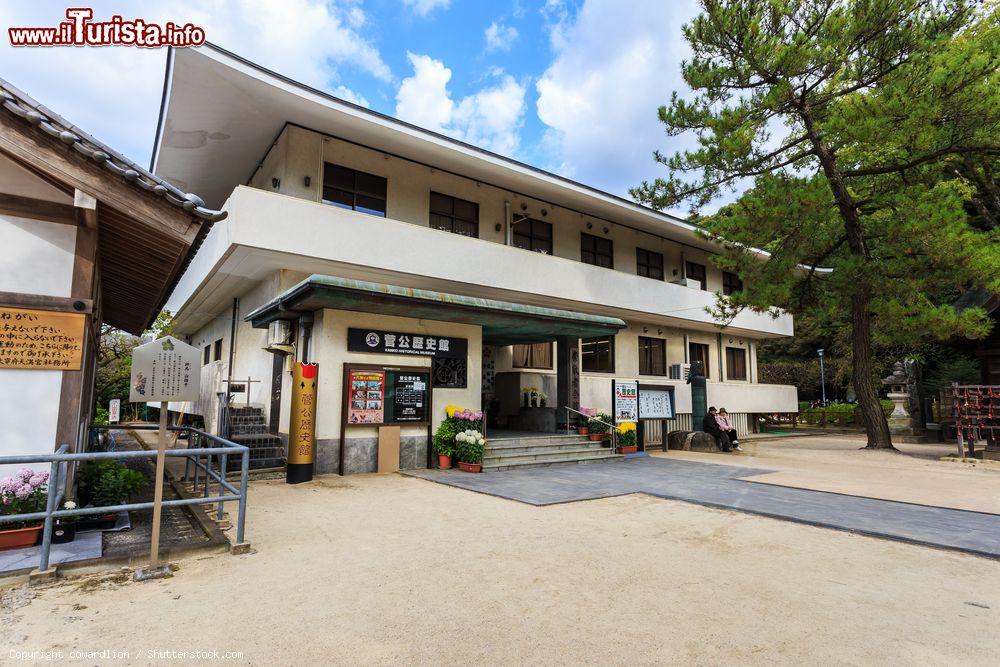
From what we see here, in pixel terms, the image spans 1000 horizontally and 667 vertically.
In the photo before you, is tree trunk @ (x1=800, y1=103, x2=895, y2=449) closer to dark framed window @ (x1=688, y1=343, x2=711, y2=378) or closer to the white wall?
dark framed window @ (x1=688, y1=343, x2=711, y2=378)

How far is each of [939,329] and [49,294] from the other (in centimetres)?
1778

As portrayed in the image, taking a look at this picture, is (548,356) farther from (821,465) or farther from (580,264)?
(821,465)

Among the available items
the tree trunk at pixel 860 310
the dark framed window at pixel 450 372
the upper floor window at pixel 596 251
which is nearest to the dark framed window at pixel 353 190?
the dark framed window at pixel 450 372

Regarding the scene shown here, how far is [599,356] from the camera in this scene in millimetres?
18406

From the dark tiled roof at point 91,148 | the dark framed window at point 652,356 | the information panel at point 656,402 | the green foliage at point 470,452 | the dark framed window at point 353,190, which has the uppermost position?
the dark framed window at point 353,190

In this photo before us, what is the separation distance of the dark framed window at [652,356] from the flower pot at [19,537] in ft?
56.1

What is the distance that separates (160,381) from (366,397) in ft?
19.3

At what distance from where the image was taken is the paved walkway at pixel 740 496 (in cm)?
629

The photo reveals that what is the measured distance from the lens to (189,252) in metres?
6.08

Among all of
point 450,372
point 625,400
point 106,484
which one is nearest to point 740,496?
point 625,400

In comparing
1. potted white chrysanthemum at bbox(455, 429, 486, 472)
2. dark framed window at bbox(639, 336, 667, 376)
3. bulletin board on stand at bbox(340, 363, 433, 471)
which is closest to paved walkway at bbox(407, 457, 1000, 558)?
potted white chrysanthemum at bbox(455, 429, 486, 472)

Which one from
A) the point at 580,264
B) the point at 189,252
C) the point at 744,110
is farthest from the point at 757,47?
the point at 189,252

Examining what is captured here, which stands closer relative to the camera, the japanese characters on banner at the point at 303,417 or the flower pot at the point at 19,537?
the flower pot at the point at 19,537

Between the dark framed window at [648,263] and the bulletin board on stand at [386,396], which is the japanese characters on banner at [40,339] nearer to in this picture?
the bulletin board on stand at [386,396]
